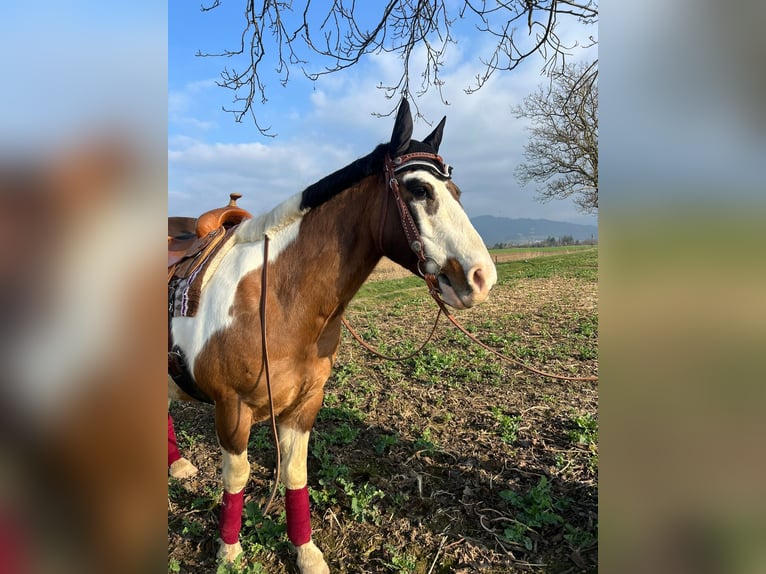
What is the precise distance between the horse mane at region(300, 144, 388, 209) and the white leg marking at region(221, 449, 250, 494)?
4.58 ft

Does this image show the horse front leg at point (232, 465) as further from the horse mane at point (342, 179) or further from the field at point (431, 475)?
the horse mane at point (342, 179)

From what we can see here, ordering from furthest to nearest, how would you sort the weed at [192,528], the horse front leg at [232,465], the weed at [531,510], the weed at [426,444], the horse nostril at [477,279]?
the weed at [426,444], the weed at [192,528], the weed at [531,510], the horse front leg at [232,465], the horse nostril at [477,279]

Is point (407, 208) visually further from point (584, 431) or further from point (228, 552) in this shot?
point (584, 431)

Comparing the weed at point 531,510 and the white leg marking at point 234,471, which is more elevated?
the white leg marking at point 234,471

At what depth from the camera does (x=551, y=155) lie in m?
21.6

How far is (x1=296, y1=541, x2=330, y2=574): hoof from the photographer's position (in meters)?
2.38

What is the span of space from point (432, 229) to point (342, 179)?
56cm

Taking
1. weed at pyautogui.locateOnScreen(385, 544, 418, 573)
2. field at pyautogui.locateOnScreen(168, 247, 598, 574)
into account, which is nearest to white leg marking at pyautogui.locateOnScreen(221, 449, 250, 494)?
field at pyautogui.locateOnScreen(168, 247, 598, 574)

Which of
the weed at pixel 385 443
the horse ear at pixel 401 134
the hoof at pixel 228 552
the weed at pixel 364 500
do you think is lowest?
the hoof at pixel 228 552

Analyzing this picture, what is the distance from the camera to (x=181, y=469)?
3.30m

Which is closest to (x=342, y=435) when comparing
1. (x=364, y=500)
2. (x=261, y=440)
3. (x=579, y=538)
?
(x=261, y=440)

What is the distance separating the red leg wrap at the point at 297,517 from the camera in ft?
8.04

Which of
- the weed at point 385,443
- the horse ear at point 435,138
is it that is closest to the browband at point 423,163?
the horse ear at point 435,138
